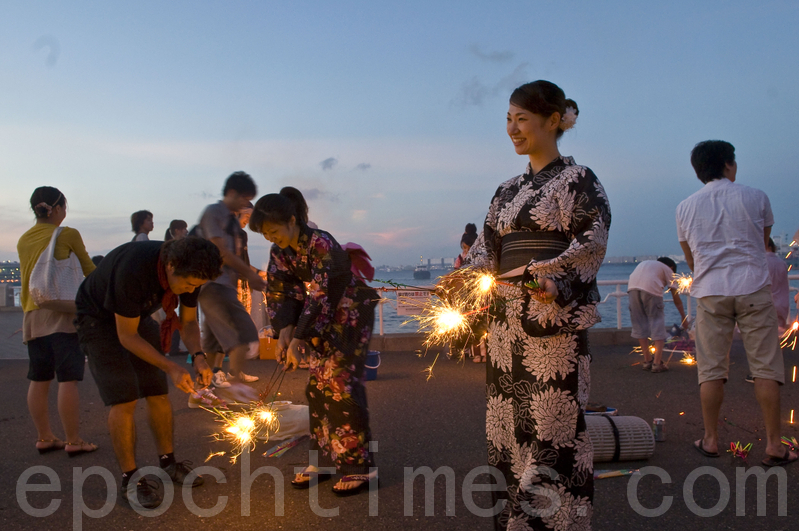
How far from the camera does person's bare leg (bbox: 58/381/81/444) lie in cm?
410

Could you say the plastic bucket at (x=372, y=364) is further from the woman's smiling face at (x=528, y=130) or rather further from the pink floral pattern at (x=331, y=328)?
the woman's smiling face at (x=528, y=130)

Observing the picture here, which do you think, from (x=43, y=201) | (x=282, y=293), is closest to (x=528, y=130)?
(x=282, y=293)

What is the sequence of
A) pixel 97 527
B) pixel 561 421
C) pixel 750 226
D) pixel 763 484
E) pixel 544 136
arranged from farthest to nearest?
1. pixel 750 226
2. pixel 763 484
3. pixel 97 527
4. pixel 544 136
5. pixel 561 421

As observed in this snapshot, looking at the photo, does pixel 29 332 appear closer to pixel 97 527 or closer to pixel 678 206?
pixel 97 527

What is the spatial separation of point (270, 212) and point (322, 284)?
518 mm

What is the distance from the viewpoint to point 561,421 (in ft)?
7.32

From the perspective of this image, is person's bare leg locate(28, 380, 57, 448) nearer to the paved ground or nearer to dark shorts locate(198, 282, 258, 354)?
the paved ground

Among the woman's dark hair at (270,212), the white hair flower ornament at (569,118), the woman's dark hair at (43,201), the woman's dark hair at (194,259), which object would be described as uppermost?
the white hair flower ornament at (569,118)

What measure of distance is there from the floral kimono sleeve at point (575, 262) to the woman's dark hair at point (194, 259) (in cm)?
171

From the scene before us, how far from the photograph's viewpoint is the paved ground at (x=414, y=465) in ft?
9.84

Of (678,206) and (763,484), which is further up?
(678,206)

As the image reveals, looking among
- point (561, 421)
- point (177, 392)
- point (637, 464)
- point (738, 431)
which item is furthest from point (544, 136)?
point (177, 392)

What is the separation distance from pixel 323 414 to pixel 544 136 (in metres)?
2.17

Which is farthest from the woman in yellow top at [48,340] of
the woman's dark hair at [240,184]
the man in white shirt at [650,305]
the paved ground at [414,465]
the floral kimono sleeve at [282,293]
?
the man in white shirt at [650,305]
